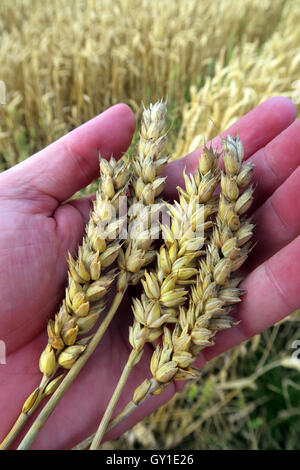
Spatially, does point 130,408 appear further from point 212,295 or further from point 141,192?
point 141,192

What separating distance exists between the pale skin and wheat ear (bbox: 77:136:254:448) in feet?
0.43

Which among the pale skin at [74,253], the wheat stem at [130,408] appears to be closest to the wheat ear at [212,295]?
the wheat stem at [130,408]

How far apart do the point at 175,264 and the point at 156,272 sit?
7cm

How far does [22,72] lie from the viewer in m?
2.72


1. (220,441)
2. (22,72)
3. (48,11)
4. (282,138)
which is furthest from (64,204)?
(48,11)

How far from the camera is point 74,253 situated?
1.25m

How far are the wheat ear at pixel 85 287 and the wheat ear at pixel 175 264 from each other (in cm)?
12

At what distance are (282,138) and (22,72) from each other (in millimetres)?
2100

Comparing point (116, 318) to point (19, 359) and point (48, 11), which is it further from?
point (48, 11)

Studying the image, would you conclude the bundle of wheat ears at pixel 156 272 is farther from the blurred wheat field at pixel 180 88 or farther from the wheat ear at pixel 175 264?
the blurred wheat field at pixel 180 88

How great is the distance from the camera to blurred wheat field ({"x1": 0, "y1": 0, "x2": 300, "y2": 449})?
164 cm

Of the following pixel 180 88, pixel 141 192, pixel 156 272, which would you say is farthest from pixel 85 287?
pixel 180 88

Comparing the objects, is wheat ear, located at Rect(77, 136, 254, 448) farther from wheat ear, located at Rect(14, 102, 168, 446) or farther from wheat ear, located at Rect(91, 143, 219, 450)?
wheat ear, located at Rect(14, 102, 168, 446)

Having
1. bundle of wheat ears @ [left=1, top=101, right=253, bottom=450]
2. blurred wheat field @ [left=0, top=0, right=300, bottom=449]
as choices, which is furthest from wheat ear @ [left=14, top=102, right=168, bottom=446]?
blurred wheat field @ [left=0, top=0, right=300, bottom=449]
